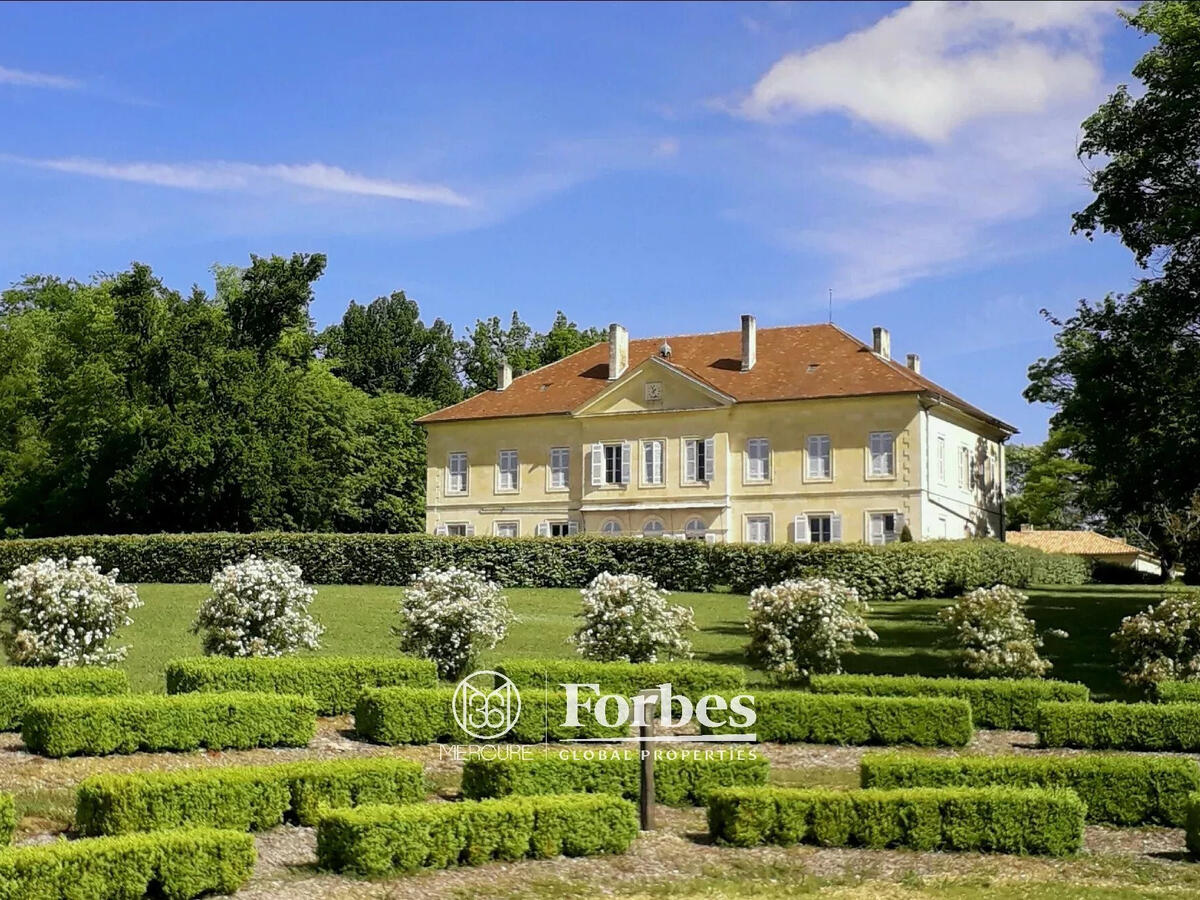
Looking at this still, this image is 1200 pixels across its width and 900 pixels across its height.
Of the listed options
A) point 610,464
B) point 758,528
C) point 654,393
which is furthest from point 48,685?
point 610,464

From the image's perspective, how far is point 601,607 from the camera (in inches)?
810

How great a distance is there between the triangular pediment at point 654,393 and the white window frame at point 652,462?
1.04m

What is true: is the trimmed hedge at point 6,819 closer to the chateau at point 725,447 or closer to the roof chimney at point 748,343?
the chateau at point 725,447

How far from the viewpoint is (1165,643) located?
20.7 meters

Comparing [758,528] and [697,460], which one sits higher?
[697,460]

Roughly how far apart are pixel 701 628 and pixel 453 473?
80.0 ft

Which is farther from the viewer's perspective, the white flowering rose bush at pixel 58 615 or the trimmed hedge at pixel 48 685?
the white flowering rose bush at pixel 58 615

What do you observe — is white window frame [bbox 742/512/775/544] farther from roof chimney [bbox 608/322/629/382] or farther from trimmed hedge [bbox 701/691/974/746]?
trimmed hedge [bbox 701/691/974/746]

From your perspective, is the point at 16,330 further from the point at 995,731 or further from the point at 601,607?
the point at 995,731

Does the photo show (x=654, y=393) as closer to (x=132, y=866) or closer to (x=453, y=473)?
(x=453, y=473)

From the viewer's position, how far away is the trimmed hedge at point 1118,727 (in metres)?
17.5

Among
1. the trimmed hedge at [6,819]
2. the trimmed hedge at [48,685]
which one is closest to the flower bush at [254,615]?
the trimmed hedge at [48,685]

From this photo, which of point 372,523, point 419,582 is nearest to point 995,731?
point 419,582

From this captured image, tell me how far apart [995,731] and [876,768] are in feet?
17.5
